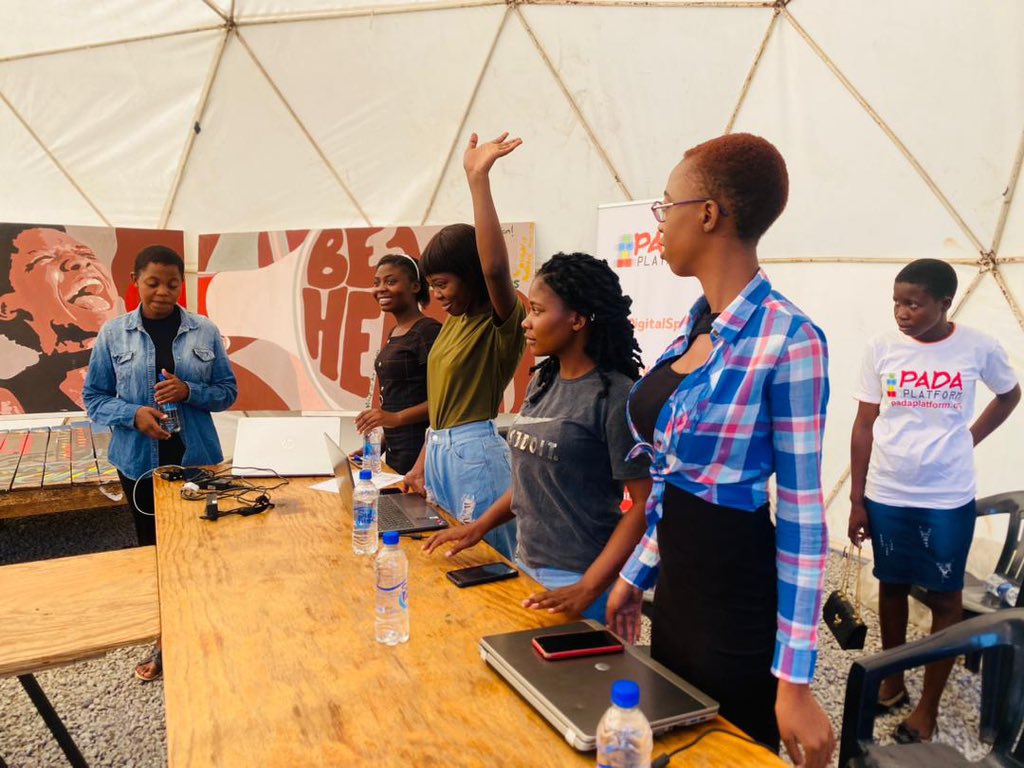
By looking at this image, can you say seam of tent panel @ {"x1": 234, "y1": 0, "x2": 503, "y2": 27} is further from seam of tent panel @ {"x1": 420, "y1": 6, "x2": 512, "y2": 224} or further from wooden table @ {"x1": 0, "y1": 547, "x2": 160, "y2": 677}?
wooden table @ {"x1": 0, "y1": 547, "x2": 160, "y2": 677}

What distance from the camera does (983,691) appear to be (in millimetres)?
1666

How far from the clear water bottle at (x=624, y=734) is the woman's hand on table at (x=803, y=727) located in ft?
1.07

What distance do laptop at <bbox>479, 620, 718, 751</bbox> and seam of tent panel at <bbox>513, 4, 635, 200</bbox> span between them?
168 inches

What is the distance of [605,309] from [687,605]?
785 mm

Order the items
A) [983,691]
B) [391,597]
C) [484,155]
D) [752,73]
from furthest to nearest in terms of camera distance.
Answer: [752,73]
[484,155]
[983,691]
[391,597]

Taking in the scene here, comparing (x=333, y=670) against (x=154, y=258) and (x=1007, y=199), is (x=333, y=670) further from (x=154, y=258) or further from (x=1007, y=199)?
(x=1007, y=199)

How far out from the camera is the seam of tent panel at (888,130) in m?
3.72

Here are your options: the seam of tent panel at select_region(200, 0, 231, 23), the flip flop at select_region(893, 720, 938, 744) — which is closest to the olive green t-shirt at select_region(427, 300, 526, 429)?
the flip flop at select_region(893, 720, 938, 744)

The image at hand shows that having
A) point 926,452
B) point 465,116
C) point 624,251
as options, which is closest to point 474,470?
point 926,452

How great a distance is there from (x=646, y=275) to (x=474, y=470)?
2.73 m

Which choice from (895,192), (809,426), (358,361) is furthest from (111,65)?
(809,426)

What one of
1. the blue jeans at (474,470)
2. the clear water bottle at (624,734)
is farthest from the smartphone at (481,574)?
the clear water bottle at (624,734)

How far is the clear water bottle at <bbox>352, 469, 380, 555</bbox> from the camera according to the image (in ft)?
6.43

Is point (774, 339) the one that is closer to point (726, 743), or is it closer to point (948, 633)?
point (726, 743)
